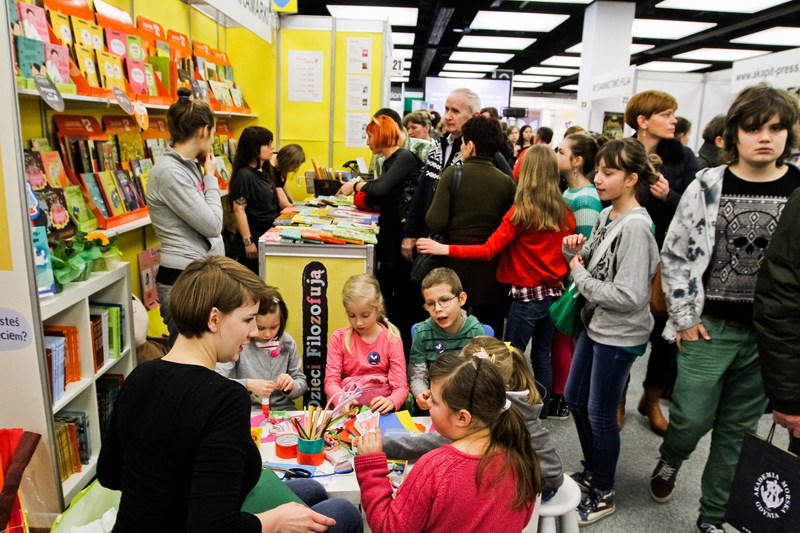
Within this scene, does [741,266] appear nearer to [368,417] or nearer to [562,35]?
[368,417]

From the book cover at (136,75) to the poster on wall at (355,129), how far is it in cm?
→ 303

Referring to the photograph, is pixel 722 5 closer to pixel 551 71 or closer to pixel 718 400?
pixel 551 71

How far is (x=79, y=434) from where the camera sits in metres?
2.43

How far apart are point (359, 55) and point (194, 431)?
17.8 feet

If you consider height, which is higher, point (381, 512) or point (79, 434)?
point (381, 512)

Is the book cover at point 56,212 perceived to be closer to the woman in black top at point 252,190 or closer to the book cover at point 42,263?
the book cover at point 42,263

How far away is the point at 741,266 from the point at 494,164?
1484 mm

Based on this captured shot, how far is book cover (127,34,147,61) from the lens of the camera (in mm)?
3213

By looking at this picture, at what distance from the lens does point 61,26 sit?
8.55 ft

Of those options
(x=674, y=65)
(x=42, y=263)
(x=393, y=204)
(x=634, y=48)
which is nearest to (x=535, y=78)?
(x=674, y=65)

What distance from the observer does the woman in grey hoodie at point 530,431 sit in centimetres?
177

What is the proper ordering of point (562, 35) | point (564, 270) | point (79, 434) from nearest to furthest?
1. point (79, 434)
2. point (564, 270)
3. point (562, 35)

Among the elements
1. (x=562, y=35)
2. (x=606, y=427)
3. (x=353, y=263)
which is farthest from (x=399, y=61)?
(x=606, y=427)

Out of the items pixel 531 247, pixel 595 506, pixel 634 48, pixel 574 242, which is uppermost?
pixel 634 48
